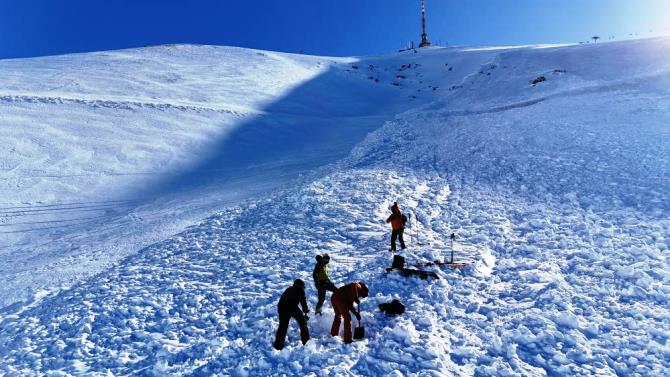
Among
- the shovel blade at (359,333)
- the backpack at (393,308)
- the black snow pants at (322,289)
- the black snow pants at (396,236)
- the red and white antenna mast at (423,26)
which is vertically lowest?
Result: the shovel blade at (359,333)

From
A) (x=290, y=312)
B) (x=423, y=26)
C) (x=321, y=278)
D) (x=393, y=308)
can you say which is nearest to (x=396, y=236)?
(x=393, y=308)

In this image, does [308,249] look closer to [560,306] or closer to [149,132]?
[560,306]

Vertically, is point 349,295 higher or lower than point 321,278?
lower

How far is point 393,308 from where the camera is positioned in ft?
31.7

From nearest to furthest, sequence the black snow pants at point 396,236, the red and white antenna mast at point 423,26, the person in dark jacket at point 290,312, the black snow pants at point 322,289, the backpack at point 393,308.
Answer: the person in dark jacket at point 290,312
the black snow pants at point 322,289
the backpack at point 393,308
the black snow pants at point 396,236
the red and white antenna mast at point 423,26

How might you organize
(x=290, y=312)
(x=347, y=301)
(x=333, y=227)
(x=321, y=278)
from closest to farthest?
1. (x=290, y=312)
2. (x=347, y=301)
3. (x=321, y=278)
4. (x=333, y=227)

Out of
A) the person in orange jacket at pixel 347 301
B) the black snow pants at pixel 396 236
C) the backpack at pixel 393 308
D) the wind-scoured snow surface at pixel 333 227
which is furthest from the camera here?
the black snow pants at pixel 396 236

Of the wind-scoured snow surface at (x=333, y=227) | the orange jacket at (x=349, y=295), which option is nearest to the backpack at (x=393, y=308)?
the wind-scoured snow surface at (x=333, y=227)

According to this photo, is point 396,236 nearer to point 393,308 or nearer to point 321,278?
point 393,308

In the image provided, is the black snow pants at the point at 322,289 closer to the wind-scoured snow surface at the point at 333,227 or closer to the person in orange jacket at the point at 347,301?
the wind-scoured snow surface at the point at 333,227

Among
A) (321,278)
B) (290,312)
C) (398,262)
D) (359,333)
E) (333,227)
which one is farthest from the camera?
(333,227)

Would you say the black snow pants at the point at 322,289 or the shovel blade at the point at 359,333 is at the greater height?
the black snow pants at the point at 322,289

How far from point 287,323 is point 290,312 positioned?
0.28 meters

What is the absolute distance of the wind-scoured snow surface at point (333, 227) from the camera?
8781mm
